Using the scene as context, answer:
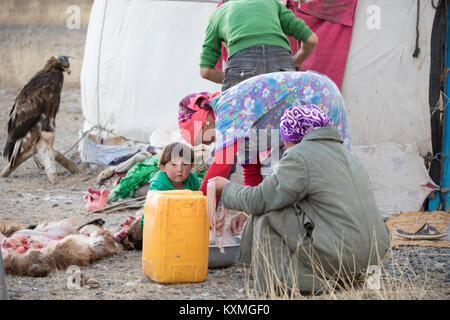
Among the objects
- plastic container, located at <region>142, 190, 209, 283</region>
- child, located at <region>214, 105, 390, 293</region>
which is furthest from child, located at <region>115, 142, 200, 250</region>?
child, located at <region>214, 105, 390, 293</region>

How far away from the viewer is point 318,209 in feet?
9.84

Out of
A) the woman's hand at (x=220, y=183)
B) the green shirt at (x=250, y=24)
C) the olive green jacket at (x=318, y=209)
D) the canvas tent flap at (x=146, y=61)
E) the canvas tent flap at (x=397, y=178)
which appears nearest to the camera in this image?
the olive green jacket at (x=318, y=209)

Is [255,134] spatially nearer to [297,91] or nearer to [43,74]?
[297,91]

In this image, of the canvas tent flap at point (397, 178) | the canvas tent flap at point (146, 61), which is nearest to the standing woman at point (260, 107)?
the canvas tent flap at point (397, 178)

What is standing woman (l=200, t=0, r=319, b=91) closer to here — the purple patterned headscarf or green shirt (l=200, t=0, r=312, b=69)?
green shirt (l=200, t=0, r=312, b=69)

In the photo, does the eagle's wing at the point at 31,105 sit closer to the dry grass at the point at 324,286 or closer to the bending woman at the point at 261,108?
the bending woman at the point at 261,108

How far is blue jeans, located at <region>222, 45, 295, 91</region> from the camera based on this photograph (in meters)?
4.11

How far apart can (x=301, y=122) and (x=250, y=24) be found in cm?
127

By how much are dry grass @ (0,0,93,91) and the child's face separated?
41.6ft

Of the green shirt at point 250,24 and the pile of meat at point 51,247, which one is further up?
the green shirt at point 250,24

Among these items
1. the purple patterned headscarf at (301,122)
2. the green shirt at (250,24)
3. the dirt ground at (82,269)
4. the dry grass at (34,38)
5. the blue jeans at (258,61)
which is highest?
the dry grass at (34,38)

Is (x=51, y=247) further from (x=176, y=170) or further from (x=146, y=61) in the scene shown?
(x=146, y=61)

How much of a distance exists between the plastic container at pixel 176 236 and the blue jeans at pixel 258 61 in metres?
1.10

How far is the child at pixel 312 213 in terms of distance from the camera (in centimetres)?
294
